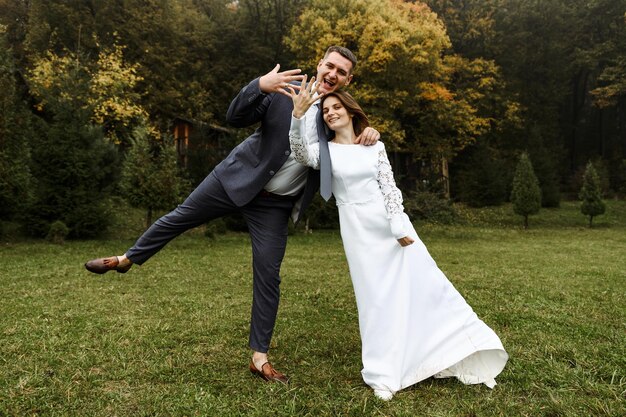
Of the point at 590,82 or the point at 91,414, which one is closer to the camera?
the point at 91,414

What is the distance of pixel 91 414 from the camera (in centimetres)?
307

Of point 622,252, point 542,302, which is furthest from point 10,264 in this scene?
point 622,252

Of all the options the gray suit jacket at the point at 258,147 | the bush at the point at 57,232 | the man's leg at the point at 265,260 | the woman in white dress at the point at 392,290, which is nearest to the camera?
the woman in white dress at the point at 392,290

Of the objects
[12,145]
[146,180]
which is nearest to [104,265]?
[146,180]

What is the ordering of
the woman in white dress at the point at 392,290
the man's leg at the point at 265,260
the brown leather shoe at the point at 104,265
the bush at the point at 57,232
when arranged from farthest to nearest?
the bush at the point at 57,232, the brown leather shoe at the point at 104,265, the man's leg at the point at 265,260, the woman in white dress at the point at 392,290

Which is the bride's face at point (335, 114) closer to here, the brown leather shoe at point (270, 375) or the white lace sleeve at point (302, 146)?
the white lace sleeve at point (302, 146)

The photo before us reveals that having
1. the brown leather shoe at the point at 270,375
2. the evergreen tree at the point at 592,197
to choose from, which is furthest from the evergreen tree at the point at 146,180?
the evergreen tree at the point at 592,197

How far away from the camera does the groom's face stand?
3.62 metres

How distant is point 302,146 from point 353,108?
0.49 m

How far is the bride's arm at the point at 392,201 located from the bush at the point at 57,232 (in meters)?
11.8

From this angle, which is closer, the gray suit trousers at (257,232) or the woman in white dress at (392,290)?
the woman in white dress at (392,290)

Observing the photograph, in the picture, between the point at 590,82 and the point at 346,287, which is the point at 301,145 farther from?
the point at 590,82

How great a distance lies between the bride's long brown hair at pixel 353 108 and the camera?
11.7 feet

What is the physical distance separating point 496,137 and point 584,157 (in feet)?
30.0
